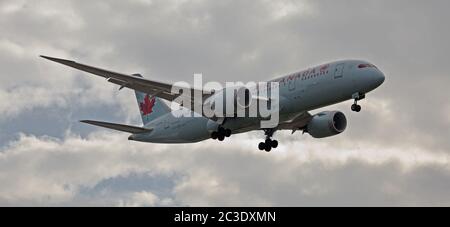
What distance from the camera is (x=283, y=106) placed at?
46.8 m

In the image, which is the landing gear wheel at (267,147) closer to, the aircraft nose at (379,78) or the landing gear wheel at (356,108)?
the landing gear wheel at (356,108)

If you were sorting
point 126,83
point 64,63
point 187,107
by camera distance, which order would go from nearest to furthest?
point 64,63
point 126,83
point 187,107

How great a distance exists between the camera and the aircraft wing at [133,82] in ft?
146

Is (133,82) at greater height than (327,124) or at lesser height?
greater

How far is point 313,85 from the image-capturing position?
45438mm

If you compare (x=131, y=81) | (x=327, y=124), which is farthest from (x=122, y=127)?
(x=327, y=124)

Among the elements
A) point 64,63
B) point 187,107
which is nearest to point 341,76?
point 187,107

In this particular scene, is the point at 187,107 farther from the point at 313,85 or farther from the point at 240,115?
the point at 313,85

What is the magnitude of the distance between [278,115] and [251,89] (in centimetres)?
232

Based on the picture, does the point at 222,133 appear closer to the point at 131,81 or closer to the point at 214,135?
the point at 214,135

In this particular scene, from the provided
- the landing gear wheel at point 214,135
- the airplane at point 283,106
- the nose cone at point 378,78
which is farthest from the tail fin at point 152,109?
the nose cone at point 378,78

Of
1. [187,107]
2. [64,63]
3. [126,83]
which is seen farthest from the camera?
[187,107]

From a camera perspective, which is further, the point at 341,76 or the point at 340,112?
the point at 340,112

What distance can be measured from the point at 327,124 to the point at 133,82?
1380 centimetres
